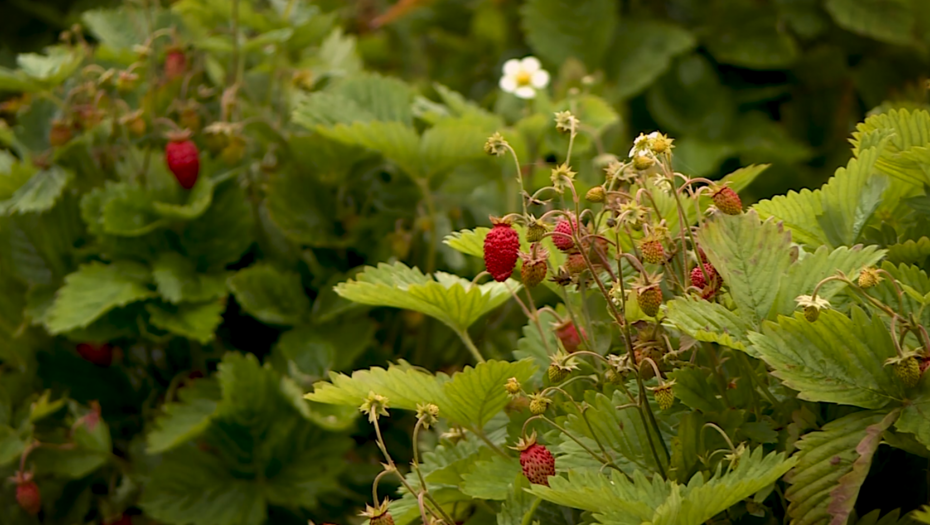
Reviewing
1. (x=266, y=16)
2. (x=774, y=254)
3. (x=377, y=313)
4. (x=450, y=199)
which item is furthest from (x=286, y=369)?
(x=774, y=254)

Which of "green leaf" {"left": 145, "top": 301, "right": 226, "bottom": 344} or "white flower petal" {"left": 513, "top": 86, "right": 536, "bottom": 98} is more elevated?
"white flower petal" {"left": 513, "top": 86, "right": 536, "bottom": 98}

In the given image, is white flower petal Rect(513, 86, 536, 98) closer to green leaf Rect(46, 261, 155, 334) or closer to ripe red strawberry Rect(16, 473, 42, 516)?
green leaf Rect(46, 261, 155, 334)

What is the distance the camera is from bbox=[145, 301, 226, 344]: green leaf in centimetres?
103

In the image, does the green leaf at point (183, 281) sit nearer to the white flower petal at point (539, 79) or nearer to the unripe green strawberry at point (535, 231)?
the white flower petal at point (539, 79)

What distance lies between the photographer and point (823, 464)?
0.52 meters

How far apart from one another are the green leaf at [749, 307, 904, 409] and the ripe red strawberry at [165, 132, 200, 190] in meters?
0.75

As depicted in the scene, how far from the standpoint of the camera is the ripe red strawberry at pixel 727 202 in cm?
57

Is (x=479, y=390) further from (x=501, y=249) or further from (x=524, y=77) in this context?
(x=524, y=77)

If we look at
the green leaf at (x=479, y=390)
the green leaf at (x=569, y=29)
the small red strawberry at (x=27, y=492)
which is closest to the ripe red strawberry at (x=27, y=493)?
the small red strawberry at (x=27, y=492)

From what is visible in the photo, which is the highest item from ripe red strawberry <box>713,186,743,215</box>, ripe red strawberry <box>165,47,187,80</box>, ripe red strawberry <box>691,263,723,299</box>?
ripe red strawberry <box>713,186,743,215</box>

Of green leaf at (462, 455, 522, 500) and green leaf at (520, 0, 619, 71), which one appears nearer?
green leaf at (462, 455, 522, 500)

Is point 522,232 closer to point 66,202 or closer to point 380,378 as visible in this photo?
point 380,378

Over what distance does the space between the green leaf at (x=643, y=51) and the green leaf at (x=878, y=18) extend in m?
0.25

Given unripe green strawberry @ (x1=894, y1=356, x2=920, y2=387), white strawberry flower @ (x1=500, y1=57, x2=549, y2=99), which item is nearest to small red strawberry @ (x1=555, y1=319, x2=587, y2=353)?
unripe green strawberry @ (x1=894, y1=356, x2=920, y2=387)
